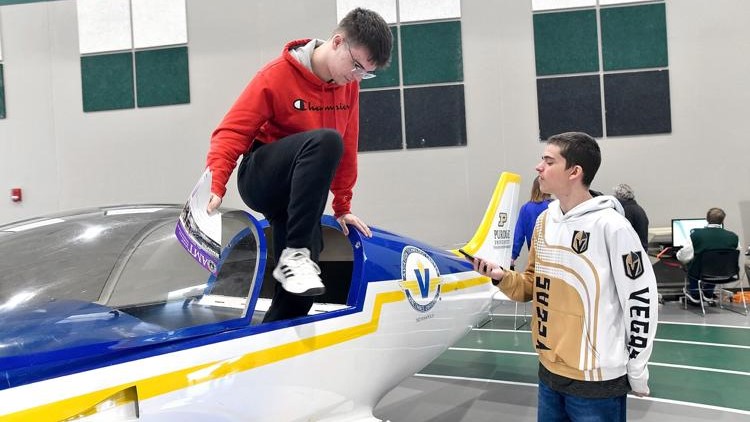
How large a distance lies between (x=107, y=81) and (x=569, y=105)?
721 cm

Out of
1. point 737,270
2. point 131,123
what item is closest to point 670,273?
point 737,270

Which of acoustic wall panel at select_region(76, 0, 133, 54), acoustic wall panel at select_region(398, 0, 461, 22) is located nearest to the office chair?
acoustic wall panel at select_region(398, 0, 461, 22)

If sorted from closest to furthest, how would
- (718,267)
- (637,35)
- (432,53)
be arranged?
1. (718,267)
2. (637,35)
3. (432,53)

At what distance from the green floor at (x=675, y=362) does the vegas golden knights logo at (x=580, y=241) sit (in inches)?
88.4

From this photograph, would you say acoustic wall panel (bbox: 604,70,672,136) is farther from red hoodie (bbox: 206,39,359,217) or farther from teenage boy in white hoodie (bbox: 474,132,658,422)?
red hoodie (bbox: 206,39,359,217)

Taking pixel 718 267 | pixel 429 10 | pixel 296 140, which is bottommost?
pixel 718 267

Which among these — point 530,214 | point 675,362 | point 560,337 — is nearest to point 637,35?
point 530,214

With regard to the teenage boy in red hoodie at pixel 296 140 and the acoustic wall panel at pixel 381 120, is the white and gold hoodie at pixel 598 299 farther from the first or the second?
the acoustic wall panel at pixel 381 120

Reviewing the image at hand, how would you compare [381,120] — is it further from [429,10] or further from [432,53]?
[429,10]

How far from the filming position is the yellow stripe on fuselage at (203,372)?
113cm

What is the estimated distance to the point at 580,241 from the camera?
1787 mm

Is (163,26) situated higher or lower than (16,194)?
higher

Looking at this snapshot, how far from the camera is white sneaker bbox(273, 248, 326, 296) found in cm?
165

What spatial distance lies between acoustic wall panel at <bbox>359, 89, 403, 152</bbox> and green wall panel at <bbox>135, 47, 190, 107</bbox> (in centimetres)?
287
